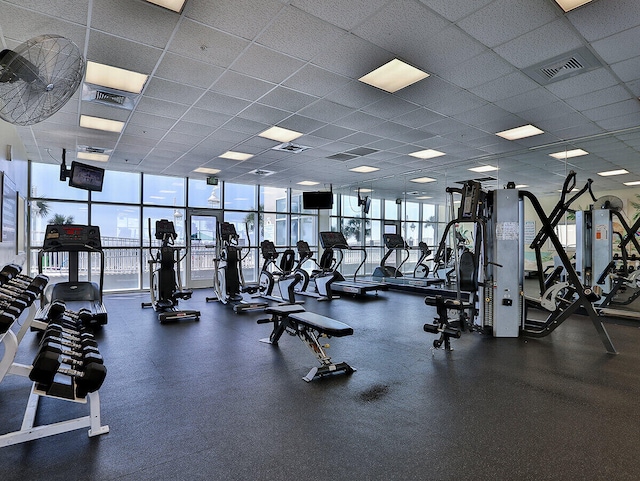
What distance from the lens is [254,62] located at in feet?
12.6

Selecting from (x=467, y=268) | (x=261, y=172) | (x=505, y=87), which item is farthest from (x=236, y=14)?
(x=261, y=172)

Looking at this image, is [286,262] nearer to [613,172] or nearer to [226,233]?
[226,233]

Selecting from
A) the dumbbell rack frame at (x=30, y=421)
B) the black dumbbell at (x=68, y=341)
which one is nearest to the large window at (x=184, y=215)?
the black dumbbell at (x=68, y=341)

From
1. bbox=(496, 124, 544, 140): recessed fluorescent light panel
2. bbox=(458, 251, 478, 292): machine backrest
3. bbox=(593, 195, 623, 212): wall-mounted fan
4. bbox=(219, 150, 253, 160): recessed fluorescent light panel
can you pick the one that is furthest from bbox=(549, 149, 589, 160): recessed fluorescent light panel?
bbox=(219, 150, 253, 160): recessed fluorescent light panel

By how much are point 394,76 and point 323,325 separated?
2.91 m

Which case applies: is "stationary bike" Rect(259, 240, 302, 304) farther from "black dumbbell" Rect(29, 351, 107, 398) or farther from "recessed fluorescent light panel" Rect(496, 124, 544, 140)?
"black dumbbell" Rect(29, 351, 107, 398)

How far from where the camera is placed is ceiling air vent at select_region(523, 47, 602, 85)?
3615 millimetres

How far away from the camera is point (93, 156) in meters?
7.58

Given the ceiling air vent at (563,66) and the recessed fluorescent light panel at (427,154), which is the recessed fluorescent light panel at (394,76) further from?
the recessed fluorescent light panel at (427,154)

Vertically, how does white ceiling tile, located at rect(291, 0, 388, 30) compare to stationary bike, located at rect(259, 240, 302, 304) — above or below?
above

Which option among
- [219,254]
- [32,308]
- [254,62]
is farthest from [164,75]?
[219,254]

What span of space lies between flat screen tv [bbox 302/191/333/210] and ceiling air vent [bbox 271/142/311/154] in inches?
116

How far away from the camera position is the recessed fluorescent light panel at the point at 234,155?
24.7 ft

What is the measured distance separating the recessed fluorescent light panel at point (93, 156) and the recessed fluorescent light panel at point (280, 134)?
3.70 meters
